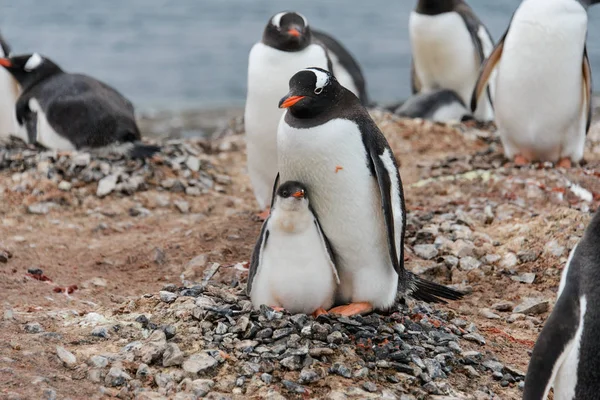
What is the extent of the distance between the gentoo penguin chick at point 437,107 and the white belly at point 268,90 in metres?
3.62

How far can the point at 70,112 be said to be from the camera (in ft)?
24.8

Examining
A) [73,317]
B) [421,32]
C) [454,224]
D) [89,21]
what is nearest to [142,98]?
[421,32]

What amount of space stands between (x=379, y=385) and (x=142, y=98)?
1362 cm

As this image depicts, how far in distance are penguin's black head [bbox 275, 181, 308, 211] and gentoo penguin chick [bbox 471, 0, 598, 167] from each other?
11.9 ft

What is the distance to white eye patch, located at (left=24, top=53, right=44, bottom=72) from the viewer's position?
8.09m

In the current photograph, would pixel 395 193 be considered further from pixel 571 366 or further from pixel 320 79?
pixel 571 366

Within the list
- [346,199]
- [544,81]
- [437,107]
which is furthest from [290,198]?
[437,107]

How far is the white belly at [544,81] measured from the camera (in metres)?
7.04

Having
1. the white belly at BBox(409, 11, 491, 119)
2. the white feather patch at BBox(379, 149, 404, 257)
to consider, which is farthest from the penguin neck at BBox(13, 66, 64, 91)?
the white feather patch at BBox(379, 149, 404, 257)

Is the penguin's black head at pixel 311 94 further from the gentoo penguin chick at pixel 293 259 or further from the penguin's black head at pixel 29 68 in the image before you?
the penguin's black head at pixel 29 68

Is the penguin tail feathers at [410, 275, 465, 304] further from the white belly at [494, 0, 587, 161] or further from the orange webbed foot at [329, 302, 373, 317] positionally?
the white belly at [494, 0, 587, 161]

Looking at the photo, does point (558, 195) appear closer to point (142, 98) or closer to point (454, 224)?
point (454, 224)

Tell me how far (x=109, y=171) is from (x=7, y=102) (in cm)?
197

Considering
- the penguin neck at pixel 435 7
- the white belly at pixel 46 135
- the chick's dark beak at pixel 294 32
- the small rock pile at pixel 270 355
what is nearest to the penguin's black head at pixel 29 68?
the white belly at pixel 46 135
